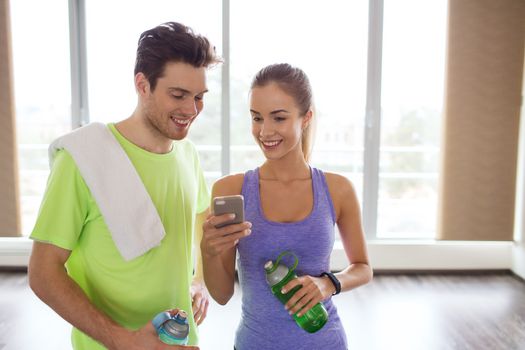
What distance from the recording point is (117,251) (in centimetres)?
104

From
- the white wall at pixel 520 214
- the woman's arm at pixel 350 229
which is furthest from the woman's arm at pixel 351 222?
the white wall at pixel 520 214

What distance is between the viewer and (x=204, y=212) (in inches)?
54.9

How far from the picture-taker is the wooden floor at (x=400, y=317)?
2721 mm

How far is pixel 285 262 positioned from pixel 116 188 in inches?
17.0

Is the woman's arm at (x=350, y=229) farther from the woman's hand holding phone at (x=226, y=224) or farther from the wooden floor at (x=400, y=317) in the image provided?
the wooden floor at (x=400, y=317)

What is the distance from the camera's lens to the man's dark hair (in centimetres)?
111

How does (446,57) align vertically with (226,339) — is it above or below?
above

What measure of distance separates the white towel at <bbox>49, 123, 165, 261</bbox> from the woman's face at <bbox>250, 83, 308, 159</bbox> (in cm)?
34

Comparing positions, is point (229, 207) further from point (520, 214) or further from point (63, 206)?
point (520, 214)

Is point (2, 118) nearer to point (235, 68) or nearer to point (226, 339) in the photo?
point (235, 68)

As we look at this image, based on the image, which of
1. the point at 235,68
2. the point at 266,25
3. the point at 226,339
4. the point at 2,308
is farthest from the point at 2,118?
the point at 226,339

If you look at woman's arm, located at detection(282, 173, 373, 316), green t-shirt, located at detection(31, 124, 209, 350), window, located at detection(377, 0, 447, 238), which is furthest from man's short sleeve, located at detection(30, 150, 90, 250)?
window, located at detection(377, 0, 447, 238)

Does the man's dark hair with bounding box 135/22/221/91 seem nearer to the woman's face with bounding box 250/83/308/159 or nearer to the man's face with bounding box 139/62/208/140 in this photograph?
the man's face with bounding box 139/62/208/140

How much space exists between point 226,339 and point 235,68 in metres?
2.22
